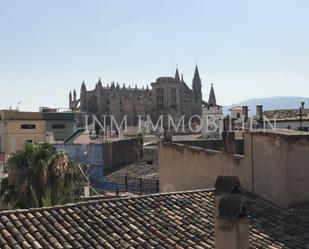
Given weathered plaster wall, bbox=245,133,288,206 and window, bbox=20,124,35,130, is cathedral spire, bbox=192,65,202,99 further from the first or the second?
weathered plaster wall, bbox=245,133,288,206

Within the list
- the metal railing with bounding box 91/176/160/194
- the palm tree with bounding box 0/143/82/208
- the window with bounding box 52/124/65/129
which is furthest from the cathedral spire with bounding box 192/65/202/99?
the palm tree with bounding box 0/143/82/208

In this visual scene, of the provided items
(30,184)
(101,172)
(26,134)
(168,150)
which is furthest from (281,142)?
(26,134)

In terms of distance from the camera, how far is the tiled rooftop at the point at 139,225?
9477mm

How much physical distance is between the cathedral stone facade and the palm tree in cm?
8465

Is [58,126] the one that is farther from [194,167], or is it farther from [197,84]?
[197,84]

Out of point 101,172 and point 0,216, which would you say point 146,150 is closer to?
point 101,172

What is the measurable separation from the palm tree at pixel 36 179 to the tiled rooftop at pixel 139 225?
6.92 m

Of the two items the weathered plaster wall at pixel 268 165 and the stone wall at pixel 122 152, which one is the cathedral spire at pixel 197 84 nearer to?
the stone wall at pixel 122 152

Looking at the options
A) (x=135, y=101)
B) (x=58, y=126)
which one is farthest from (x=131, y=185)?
(x=135, y=101)

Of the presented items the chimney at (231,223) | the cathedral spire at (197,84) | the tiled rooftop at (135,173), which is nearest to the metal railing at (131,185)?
the tiled rooftop at (135,173)

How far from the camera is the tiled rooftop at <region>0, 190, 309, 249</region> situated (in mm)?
9477

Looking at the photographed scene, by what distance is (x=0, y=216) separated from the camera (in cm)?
1008

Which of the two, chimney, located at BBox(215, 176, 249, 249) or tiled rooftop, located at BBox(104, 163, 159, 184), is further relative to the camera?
tiled rooftop, located at BBox(104, 163, 159, 184)

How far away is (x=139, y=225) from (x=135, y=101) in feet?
326
